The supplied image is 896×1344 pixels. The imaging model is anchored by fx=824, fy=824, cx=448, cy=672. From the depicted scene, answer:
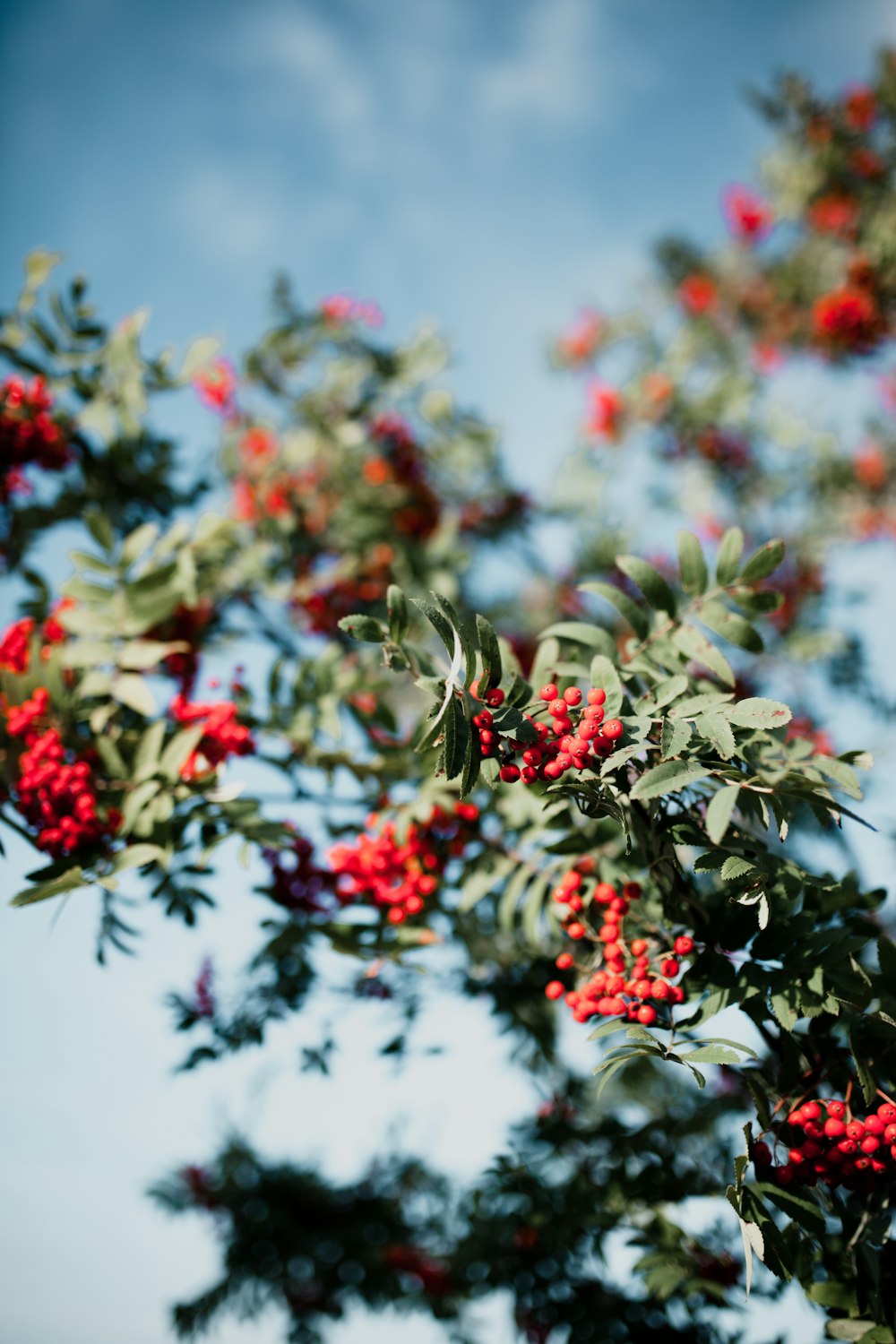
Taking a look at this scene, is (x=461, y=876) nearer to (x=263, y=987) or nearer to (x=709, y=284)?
(x=263, y=987)

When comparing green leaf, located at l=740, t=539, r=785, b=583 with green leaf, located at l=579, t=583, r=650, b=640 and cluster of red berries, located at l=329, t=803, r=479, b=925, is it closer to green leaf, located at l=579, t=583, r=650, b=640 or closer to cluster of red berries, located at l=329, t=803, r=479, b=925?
green leaf, located at l=579, t=583, r=650, b=640

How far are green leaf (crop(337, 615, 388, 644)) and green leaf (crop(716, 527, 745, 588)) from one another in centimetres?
90

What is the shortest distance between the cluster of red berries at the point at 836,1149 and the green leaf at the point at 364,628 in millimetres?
1262

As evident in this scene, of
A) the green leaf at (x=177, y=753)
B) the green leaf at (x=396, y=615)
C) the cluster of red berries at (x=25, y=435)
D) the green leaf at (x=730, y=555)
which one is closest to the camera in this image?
the green leaf at (x=396, y=615)

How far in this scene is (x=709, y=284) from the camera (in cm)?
800

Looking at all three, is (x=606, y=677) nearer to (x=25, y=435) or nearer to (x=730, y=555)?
(x=730, y=555)

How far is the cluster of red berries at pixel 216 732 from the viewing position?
2422mm

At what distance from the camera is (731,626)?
2031mm

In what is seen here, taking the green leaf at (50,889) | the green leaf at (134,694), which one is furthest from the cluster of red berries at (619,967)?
the green leaf at (134,694)

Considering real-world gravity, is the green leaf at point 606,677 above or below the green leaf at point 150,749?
above

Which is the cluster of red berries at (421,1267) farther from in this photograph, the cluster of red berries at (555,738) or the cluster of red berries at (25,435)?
the cluster of red berries at (25,435)

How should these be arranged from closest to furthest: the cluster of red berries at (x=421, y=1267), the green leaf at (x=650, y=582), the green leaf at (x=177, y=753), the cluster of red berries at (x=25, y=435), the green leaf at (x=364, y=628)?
the green leaf at (x=364, y=628), the green leaf at (x=650, y=582), the green leaf at (x=177, y=753), the cluster of red berries at (x=25, y=435), the cluster of red berries at (x=421, y=1267)

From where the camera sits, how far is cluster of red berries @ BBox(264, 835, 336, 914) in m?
2.61

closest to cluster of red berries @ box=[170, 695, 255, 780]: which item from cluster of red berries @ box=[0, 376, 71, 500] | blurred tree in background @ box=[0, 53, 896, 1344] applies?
blurred tree in background @ box=[0, 53, 896, 1344]
